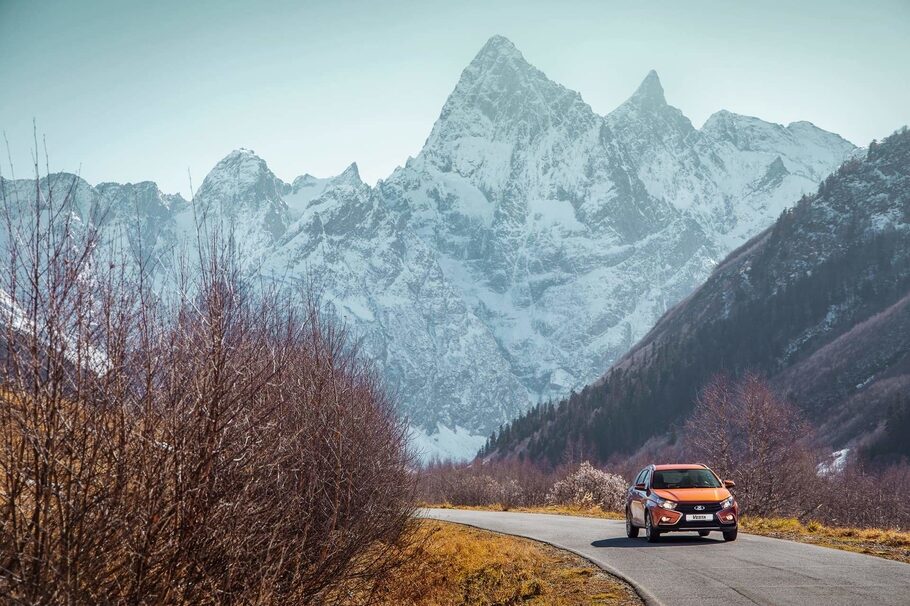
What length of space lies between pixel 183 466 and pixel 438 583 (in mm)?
12024

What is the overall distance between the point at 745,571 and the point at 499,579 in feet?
15.7

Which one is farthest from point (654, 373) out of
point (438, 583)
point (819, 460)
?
point (438, 583)

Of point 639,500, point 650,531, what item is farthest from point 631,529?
point 650,531

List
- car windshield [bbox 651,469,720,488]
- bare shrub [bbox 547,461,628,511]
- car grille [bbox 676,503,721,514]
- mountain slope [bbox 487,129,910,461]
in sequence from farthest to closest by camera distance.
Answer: mountain slope [bbox 487,129,910,461]
bare shrub [bbox 547,461,628,511]
car windshield [bbox 651,469,720,488]
car grille [bbox 676,503,721,514]

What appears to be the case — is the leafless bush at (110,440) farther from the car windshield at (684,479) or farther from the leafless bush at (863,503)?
the leafless bush at (863,503)

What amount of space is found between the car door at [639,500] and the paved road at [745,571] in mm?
599

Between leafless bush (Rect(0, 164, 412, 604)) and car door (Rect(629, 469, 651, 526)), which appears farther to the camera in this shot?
car door (Rect(629, 469, 651, 526))

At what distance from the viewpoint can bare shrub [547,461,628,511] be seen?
4734 cm

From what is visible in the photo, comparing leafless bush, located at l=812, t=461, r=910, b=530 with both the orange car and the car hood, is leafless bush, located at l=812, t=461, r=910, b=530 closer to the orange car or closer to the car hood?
the orange car

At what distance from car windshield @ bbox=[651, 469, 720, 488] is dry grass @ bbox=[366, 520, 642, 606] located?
119 inches

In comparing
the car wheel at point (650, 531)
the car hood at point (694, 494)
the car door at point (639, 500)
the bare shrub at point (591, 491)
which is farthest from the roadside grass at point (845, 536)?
the bare shrub at point (591, 491)

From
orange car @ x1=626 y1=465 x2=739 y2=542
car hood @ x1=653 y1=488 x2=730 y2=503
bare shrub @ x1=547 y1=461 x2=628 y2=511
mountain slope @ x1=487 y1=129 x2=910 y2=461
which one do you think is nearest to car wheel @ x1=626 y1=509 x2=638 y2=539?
orange car @ x1=626 y1=465 x2=739 y2=542

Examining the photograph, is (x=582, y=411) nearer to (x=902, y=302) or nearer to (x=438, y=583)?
(x=902, y=302)

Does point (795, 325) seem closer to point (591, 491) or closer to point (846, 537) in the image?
point (591, 491)
